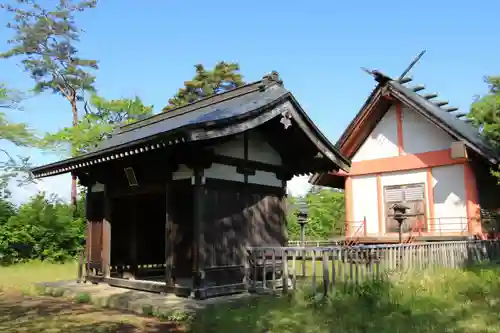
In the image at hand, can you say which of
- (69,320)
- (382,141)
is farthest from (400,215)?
(69,320)

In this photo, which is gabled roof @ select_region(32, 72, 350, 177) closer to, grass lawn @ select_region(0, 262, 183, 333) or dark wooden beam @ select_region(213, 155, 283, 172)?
dark wooden beam @ select_region(213, 155, 283, 172)

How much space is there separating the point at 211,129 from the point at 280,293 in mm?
3927

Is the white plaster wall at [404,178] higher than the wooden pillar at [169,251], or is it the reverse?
the white plaster wall at [404,178]

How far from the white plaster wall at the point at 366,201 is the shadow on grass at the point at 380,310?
11328 millimetres

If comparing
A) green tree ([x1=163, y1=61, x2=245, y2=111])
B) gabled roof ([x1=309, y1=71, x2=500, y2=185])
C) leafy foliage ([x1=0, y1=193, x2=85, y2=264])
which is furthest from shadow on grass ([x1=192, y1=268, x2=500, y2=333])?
green tree ([x1=163, y1=61, x2=245, y2=111])

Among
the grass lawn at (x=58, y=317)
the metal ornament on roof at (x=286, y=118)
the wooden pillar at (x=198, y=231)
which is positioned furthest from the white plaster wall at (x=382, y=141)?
the grass lawn at (x=58, y=317)

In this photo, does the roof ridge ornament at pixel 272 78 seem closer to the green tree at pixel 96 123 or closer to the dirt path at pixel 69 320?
the dirt path at pixel 69 320

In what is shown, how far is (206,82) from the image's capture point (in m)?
39.3

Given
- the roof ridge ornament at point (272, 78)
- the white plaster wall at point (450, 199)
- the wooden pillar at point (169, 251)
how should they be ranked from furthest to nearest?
the white plaster wall at point (450, 199)
the roof ridge ornament at point (272, 78)
the wooden pillar at point (169, 251)

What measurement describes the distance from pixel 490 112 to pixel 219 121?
1178 cm

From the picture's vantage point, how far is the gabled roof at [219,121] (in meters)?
8.62

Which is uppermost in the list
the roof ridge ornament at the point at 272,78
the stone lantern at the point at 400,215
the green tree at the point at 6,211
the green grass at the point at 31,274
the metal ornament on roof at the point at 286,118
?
the roof ridge ornament at the point at 272,78

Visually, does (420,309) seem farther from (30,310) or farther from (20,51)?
(20,51)

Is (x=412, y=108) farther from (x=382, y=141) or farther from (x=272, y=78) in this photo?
(x=272, y=78)
